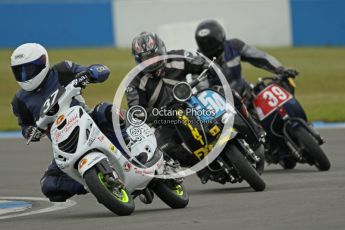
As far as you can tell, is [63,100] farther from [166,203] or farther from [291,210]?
[291,210]

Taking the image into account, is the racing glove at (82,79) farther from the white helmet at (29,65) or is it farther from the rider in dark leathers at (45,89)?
the white helmet at (29,65)

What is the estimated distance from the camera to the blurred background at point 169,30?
2792 cm

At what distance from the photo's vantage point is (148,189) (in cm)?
876

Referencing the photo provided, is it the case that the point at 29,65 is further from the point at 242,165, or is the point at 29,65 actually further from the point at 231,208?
the point at 242,165

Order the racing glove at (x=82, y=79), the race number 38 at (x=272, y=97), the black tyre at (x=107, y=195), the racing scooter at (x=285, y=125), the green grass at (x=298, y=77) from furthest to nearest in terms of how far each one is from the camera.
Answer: the green grass at (x=298, y=77), the race number 38 at (x=272, y=97), the racing scooter at (x=285, y=125), the racing glove at (x=82, y=79), the black tyre at (x=107, y=195)

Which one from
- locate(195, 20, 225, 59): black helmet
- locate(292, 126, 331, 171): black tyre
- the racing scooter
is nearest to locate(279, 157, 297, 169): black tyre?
the racing scooter

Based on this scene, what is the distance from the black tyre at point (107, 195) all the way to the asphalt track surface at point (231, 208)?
0.28 ft

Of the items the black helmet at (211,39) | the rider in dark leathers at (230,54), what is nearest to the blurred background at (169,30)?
the rider in dark leathers at (230,54)

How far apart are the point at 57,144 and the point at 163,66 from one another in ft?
6.79

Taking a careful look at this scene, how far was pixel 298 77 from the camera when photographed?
2828 centimetres

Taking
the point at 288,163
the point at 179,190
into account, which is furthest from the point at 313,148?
the point at 179,190

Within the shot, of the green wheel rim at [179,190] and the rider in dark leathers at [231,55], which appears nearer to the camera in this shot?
the green wheel rim at [179,190]

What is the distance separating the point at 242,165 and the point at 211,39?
8.94 ft

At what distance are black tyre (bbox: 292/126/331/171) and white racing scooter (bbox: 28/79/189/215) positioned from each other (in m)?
2.95
